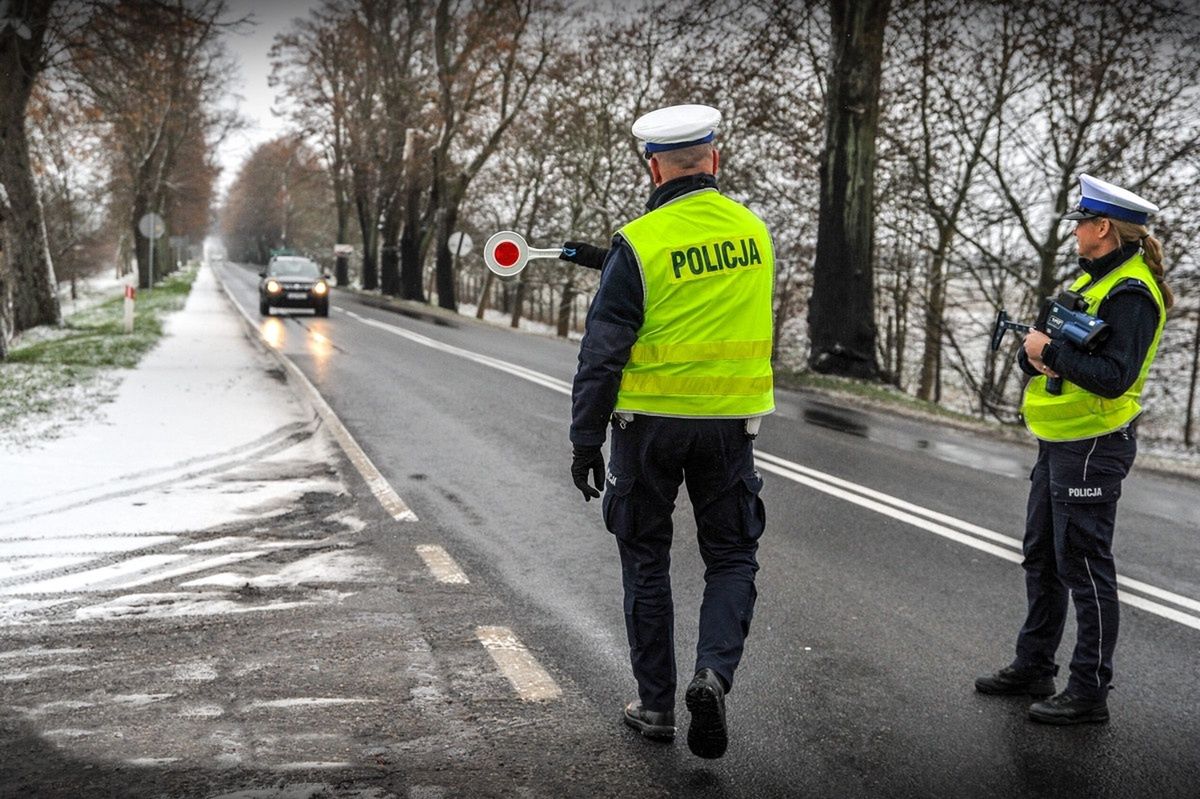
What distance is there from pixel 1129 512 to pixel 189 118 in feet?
150

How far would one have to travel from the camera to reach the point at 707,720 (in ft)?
10.3

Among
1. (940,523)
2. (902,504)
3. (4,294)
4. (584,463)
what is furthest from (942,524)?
(4,294)

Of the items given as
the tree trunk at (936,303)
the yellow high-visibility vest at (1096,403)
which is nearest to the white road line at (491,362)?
the yellow high-visibility vest at (1096,403)

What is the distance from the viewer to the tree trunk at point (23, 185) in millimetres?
17234

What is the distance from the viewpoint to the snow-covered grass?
31.9 feet

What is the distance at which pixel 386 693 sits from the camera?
12.3ft

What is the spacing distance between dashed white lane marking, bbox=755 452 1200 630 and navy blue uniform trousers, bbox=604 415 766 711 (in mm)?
2639

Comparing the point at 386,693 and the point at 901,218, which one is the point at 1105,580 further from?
the point at 901,218

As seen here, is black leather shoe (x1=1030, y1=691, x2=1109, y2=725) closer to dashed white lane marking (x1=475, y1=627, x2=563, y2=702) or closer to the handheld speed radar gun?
the handheld speed radar gun

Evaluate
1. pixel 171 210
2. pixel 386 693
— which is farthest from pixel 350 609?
pixel 171 210

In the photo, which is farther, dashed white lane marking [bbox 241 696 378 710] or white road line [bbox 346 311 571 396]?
white road line [bbox 346 311 571 396]

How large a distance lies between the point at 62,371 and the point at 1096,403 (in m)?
13.2

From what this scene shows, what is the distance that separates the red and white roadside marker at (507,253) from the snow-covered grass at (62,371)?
632 cm

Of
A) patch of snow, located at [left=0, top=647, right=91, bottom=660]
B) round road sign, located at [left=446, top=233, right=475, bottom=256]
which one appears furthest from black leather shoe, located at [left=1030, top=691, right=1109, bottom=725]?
round road sign, located at [left=446, top=233, right=475, bottom=256]
